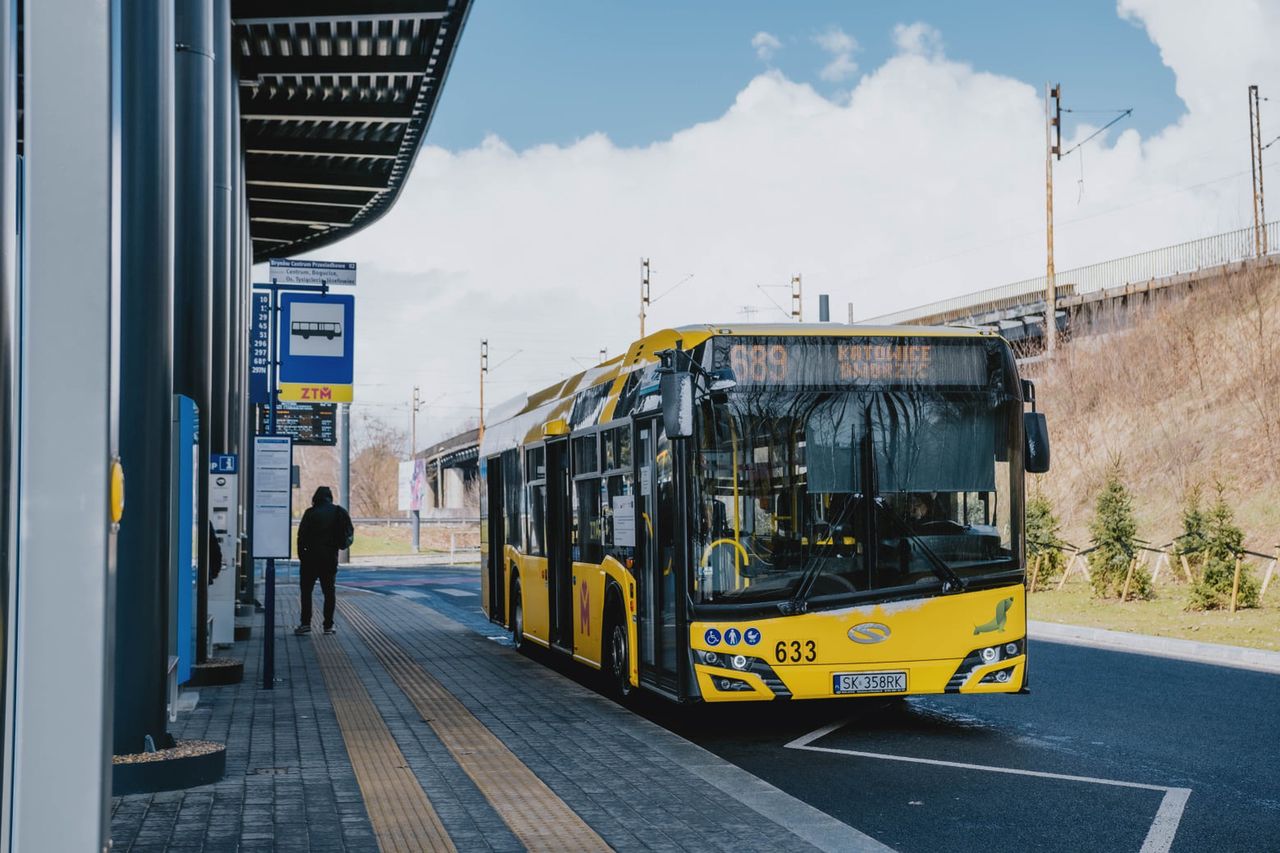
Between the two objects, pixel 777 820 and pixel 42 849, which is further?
pixel 777 820

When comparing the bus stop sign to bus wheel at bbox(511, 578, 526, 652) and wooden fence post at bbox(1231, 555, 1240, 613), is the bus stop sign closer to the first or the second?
bus wheel at bbox(511, 578, 526, 652)

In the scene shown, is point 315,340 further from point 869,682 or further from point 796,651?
Result: point 869,682

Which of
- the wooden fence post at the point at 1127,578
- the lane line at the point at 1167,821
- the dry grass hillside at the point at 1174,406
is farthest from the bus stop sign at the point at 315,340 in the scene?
the dry grass hillside at the point at 1174,406

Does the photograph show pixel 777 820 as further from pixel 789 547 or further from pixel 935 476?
pixel 935 476

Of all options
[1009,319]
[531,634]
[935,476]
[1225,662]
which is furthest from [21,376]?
[1009,319]

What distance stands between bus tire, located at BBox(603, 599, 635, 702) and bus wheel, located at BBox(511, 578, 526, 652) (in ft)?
13.9

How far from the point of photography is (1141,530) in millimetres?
39719

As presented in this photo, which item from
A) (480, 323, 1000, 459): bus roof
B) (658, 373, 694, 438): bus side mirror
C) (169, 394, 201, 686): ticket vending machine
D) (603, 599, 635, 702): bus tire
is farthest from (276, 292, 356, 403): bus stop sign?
(658, 373, 694, 438): bus side mirror

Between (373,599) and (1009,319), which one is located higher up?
(1009,319)

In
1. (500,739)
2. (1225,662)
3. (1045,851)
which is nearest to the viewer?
(1045,851)

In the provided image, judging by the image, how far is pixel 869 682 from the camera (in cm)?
1037

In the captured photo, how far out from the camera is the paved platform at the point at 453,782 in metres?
6.80

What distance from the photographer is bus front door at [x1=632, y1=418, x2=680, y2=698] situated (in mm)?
10664

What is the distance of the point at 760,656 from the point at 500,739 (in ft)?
6.01
